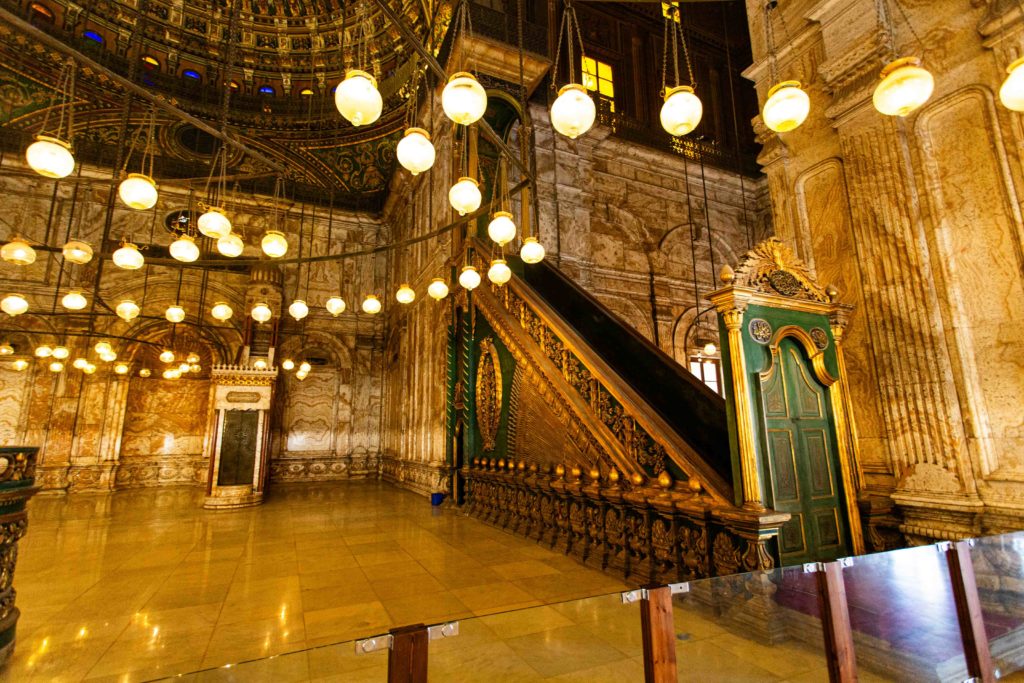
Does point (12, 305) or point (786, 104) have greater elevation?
point (786, 104)

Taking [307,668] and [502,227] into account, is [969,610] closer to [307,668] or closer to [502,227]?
[307,668]

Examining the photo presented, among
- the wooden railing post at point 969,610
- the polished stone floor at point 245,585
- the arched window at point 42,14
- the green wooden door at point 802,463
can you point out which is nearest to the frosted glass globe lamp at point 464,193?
the green wooden door at point 802,463

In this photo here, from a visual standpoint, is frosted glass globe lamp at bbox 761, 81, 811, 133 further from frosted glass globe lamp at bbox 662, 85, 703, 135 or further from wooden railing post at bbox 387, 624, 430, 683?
wooden railing post at bbox 387, 624, 430, 683

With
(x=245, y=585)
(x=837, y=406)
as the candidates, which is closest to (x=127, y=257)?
(x=245, y=585)

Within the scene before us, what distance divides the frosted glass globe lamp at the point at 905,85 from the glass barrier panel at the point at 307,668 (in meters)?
3.53

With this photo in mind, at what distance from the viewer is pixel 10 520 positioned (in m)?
2.79

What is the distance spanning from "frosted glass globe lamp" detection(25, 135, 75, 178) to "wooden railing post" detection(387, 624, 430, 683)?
4428 millimetres

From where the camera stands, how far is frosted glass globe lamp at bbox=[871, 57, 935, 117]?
8.41 ft

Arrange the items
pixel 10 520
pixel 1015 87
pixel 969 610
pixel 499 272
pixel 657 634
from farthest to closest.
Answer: pixel 499 272 → pixel 10 520 → pixel 1015 87 → pixel 969 610 → pixel 657 634

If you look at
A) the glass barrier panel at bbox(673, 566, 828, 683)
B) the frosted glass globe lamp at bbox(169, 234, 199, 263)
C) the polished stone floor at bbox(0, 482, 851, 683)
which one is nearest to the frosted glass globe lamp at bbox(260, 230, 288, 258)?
the frosted glass globe lamp at bbox(169, 234, 199, 263)

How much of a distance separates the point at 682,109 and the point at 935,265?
2434 millimetres

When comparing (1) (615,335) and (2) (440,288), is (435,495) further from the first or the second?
(1) (615,335)

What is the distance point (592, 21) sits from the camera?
12375mm

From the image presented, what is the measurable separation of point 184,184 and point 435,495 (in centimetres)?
1170
